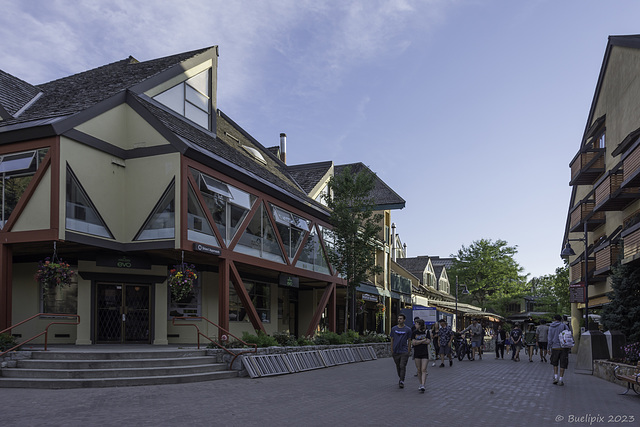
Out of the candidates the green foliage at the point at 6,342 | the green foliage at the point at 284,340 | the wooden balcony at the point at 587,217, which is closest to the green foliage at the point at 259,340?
the green foliage at the point at 284,340

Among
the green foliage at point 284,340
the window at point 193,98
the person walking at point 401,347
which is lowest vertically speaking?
the green foliage at point 284,340

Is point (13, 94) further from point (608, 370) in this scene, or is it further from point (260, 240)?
point (608, 370)

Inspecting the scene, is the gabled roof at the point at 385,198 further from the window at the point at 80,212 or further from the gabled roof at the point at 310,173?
the window at the point at 80,212

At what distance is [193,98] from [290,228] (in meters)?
6.34

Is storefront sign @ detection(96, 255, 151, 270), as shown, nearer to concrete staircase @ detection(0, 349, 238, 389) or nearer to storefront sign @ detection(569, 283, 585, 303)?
concrete staircase @ detection(0, 349, 238, 389)

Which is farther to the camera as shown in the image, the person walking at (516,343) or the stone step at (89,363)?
the person walking at (516,343)

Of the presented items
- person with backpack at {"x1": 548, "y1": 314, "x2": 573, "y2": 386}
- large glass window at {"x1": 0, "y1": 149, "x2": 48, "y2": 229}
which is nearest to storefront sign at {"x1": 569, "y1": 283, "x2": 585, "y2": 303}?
person with backpack at {"x1": 548, "y1": 314, "x2": 573, "y2": 386}

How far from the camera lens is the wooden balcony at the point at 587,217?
34344 mm

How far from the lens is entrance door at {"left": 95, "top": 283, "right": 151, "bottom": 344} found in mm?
19844

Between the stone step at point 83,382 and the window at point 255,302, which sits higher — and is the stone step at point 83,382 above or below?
below

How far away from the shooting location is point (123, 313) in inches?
796

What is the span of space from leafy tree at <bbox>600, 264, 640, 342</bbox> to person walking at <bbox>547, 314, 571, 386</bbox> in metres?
5.45

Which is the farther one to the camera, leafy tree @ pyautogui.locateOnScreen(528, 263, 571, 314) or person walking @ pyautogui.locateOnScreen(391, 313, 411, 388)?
leafy tree @ pyautogui.locateOnScreen(528, 263, 571, 314)

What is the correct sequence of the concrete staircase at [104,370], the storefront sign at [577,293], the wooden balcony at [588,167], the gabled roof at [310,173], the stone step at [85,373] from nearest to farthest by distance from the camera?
the concrete staircase at [104,370], the stone step at [85,373], the storefront sign at [577,293], the gabled roof at [310,173], the wooden balcony at [588,167]
